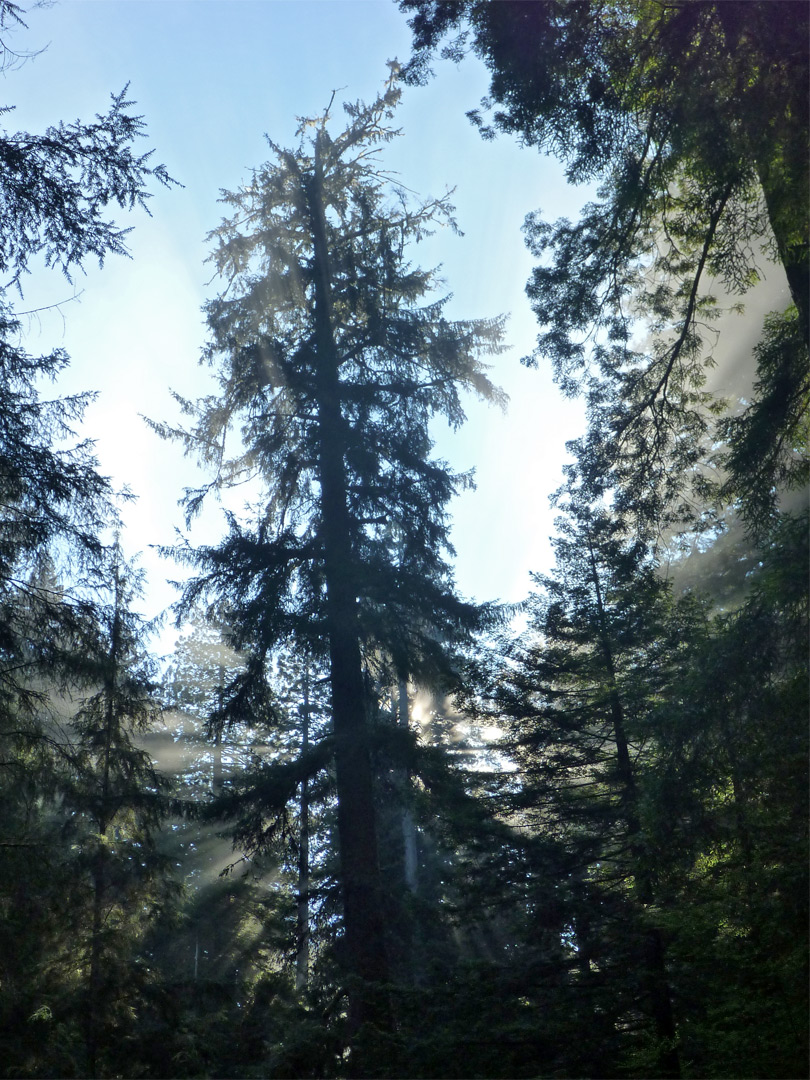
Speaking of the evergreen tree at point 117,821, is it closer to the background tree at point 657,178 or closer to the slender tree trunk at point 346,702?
the slender tree trunk at point 346,702

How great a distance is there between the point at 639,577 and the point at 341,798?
5.29 metres

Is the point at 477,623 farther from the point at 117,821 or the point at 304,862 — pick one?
the point at 304,862

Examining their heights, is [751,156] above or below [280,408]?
below

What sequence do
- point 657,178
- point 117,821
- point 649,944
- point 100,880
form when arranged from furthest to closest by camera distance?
point 117,821, point 100,880, point 649,944, point 657,178

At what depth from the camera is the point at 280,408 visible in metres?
14.6

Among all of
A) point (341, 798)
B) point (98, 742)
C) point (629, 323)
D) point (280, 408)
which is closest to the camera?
point (629, 323)

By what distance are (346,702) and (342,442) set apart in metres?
4.35

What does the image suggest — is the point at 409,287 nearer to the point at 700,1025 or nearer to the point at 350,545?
the point at 350,545

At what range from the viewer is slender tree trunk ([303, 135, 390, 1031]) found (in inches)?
387

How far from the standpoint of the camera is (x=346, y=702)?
11.5m

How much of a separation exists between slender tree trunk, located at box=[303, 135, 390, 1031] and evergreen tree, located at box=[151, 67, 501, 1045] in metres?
0.02

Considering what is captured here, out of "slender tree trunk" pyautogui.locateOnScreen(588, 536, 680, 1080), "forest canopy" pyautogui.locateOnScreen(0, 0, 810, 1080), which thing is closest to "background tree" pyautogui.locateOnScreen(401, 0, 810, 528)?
"forest canopy" pyautogui.locateOnScreen(0, 0, 810, 1080)

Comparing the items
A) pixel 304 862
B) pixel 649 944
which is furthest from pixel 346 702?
pixel 304 862

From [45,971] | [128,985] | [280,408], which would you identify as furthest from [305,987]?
[280,408]
